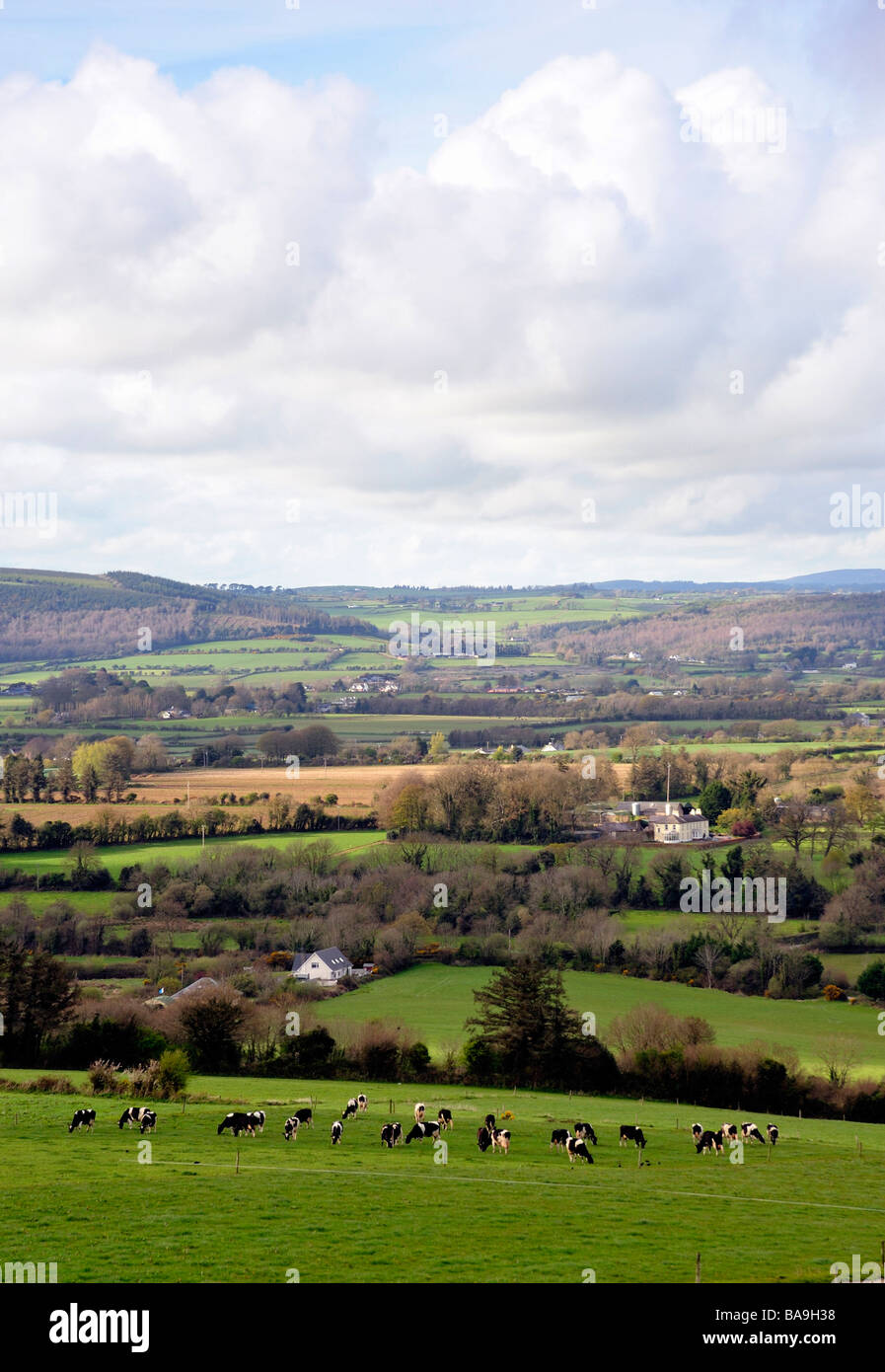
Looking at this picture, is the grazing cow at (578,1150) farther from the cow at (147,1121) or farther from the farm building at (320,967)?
the farm building at (320,967)

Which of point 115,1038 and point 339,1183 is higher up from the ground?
point 339,1183

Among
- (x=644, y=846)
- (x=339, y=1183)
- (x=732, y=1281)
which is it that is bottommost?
(x=644, y=846)

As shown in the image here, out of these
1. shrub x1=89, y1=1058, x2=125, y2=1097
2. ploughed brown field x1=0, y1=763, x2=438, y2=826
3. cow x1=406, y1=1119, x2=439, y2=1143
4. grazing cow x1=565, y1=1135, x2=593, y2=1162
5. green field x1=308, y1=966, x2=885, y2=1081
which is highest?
grazing cow x1=565, y1=1135, x2=593, y2=1162

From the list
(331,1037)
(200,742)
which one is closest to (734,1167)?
(331,1037)

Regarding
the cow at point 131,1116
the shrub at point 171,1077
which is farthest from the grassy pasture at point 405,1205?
the shrub at point 171,1077

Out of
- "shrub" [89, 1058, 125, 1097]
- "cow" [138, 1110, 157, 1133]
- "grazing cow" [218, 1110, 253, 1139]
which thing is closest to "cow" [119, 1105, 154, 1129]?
"cow" [138, 1110, 157, 1133]

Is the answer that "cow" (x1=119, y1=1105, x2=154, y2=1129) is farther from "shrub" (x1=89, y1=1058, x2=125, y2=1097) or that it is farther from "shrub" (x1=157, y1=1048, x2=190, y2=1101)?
"shrub" (x1=89, y1=1058, x2=125, y2=1097)
